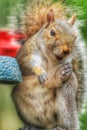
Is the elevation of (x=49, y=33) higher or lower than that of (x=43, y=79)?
higher

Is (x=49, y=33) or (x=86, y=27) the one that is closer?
(x=49, y=33)

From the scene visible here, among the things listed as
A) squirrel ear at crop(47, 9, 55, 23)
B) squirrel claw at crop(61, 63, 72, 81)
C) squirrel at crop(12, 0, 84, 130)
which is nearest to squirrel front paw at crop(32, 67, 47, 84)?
squirrel at crop(12, 0, 84, 130)

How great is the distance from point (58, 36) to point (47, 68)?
0.62 feet

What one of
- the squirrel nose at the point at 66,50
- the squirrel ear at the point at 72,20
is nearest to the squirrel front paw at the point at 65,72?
the squirrel nose at the point at 66,50

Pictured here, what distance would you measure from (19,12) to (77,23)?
33 centimetres

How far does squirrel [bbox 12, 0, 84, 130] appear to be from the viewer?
12.6ft

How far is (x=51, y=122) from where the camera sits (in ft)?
13.0

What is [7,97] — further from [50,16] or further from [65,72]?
[50,16]

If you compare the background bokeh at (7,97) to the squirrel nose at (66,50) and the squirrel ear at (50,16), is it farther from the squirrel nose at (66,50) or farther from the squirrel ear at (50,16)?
the squirrel nose at (66,50)

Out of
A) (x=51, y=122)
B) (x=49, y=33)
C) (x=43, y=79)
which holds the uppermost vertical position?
(x=49, y=33)

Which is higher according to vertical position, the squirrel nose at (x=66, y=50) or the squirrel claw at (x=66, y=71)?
the squirrel nose at (x=66, y=50)

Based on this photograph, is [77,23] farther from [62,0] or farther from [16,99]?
[16,99]

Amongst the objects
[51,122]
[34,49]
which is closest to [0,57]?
[34,49]

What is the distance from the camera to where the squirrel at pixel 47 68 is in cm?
383
